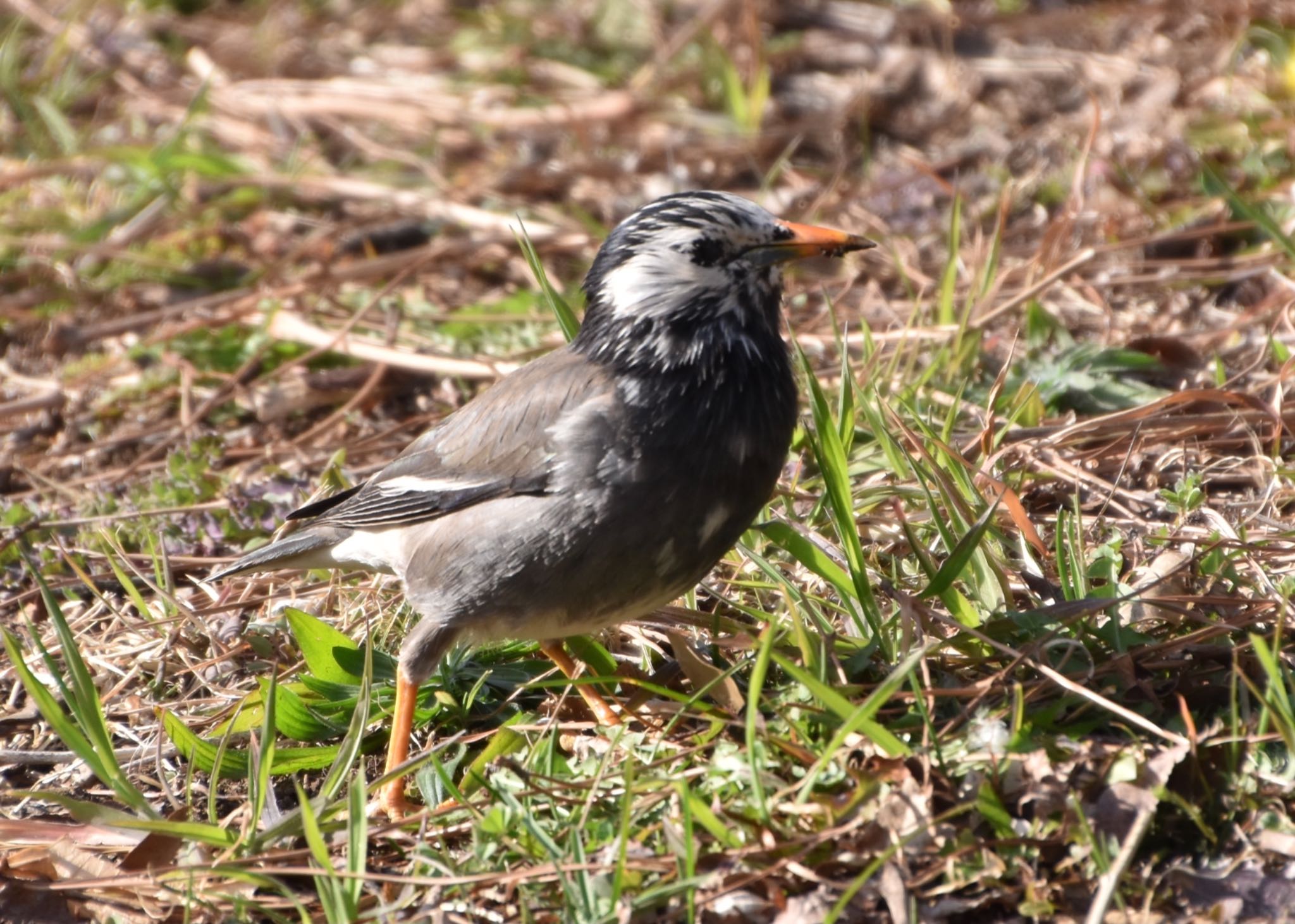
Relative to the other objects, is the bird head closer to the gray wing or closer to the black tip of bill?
the black tip of bill

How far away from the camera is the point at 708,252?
4.23 meters

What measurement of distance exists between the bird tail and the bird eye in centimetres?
154

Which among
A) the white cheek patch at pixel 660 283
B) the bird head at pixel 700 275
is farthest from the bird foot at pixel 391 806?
the white cheek patch at pixel 660 283

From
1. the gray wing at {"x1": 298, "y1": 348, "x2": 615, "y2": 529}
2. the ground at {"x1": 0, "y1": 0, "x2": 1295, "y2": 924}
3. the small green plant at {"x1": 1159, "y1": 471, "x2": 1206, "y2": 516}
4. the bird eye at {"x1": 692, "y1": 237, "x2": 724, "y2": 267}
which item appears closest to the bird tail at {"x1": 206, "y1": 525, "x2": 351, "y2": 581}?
the gray wing at {"x1": 298, "y1": 348, "x2": 615, "y2": 529}

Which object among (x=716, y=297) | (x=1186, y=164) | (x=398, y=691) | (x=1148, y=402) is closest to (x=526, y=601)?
(x=398, y=691)

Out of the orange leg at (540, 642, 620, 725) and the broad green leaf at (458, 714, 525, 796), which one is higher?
the broad green leaf at (458, 714, 525, 796)

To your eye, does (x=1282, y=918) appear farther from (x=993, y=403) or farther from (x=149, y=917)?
(x=149, y=917)

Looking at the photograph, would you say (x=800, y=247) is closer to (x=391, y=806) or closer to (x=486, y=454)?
(x=486, y=454)

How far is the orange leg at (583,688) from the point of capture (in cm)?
420

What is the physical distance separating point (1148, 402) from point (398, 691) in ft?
9.70

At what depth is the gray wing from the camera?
4199 mm

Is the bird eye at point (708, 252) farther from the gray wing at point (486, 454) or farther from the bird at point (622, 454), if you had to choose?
the gray wing at point (486, 454)

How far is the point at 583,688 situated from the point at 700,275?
4.25ft

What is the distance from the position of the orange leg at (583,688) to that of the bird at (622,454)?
12mm
